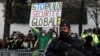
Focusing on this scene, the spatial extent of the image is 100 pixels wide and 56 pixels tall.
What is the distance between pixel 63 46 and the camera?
5613 mm

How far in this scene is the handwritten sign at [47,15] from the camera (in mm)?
12096

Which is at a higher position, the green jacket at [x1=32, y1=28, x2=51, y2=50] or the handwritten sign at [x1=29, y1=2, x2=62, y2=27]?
the handwritten sign at [x1=29, y1=2, x2=62, y2=27]

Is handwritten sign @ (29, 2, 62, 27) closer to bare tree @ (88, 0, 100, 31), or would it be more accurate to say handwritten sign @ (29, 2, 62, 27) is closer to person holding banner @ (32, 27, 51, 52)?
person holding banner @ (32, 27, 51, 52)

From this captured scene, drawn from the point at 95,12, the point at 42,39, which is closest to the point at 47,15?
the point at 42,39

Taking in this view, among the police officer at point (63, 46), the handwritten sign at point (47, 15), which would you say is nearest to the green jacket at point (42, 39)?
the handwritten sign at point (47, 15)

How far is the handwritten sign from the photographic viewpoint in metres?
12.1

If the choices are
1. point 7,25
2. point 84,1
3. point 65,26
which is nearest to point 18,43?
→ point 65,26

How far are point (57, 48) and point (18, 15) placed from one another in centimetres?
2987

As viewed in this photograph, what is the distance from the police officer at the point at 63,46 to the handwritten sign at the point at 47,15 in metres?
6.30

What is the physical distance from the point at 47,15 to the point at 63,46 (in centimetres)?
668

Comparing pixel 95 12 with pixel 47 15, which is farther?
pixel 95 12

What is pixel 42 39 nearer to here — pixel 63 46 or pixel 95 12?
pixel 63 46

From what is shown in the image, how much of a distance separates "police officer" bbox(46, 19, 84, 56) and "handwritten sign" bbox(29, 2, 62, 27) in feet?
20.7

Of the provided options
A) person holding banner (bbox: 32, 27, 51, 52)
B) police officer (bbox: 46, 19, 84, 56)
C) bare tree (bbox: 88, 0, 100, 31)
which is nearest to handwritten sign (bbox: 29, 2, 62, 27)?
person holding banner (bbox: 32, 27, 51, 52)
